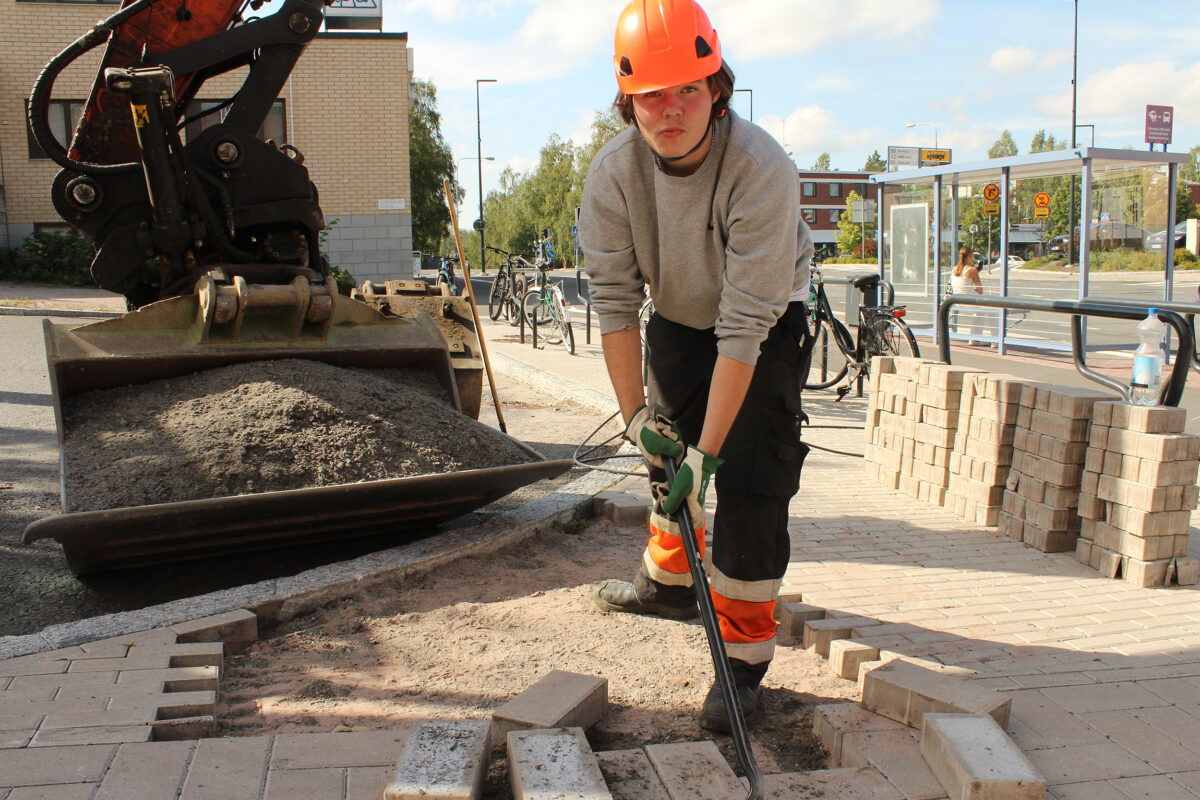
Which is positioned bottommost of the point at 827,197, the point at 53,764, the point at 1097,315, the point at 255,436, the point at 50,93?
the point at 53,764

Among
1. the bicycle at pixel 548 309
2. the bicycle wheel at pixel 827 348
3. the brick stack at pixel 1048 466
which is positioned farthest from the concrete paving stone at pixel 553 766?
the bicycle at pixel 548 309

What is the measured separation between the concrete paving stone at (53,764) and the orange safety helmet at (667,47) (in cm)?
215

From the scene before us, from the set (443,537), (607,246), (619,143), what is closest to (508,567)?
(443,537)

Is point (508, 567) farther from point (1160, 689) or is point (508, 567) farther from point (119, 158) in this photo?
point (119, 158)

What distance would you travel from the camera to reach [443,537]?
14.4ft

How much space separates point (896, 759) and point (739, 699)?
462mm

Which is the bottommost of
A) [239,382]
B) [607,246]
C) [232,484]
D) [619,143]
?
[232,484]

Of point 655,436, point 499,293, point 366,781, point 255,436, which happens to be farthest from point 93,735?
point 499,293

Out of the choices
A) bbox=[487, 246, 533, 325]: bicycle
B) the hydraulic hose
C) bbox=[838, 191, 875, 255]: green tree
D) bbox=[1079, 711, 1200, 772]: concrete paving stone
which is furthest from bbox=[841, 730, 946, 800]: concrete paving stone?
bbox=[838, 191, 875, 255]: green tree

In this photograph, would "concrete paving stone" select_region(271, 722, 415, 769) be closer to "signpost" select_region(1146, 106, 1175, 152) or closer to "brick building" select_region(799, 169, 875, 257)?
"signpost" select_region(1146, 106, 1175, 152)

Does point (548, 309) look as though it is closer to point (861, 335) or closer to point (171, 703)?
point (861, 335)

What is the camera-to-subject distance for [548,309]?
46.2 feet

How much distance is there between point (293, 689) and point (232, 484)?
1.31 metres

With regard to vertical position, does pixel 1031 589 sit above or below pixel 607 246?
below
